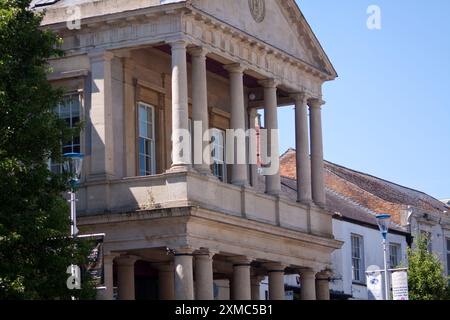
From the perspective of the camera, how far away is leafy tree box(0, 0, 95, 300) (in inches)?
1075

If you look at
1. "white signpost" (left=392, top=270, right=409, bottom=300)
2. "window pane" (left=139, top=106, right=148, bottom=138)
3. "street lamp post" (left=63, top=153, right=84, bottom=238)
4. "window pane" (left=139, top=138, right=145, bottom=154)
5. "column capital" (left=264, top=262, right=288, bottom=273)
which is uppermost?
"window pane" (left=139, top=106, right=148, bottom=138)

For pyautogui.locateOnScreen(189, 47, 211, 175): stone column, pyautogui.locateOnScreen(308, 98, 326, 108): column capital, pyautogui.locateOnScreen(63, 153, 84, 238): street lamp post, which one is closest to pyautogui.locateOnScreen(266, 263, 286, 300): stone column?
pyautogui.locateOnScreen(189, 47, 211, 175): stone column

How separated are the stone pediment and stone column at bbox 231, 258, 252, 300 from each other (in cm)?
719

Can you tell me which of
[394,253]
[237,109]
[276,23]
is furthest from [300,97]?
[394,253]

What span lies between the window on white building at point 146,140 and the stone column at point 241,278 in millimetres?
4037

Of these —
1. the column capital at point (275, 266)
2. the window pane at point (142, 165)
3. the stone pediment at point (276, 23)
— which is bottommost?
the column capital at point (275, 266)

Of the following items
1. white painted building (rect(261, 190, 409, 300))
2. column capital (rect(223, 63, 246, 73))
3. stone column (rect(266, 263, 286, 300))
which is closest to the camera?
column capital (rect(223, 63, 246, 73))

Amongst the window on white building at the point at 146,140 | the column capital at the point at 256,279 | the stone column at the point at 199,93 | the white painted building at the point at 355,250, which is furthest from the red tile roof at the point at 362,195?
the stone column at the point at 199,93

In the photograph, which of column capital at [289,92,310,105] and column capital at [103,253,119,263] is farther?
column capital at [289,92,310,105]

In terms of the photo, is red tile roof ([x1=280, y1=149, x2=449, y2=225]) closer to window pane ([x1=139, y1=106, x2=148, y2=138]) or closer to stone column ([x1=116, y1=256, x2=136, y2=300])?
window pane ([x1=139, y1=106, x2=148, y2=138])

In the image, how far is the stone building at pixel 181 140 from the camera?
119ft

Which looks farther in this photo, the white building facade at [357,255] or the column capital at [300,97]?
the white building facade at [357,255]

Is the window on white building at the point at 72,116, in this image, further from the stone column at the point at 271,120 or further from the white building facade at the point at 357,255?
the white building facade at the point at 357,255

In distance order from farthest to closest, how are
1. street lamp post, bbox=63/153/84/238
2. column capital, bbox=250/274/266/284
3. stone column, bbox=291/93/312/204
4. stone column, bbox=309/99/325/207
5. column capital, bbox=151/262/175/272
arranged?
column capital, bbox=250/274/266/284
stone column, bbox=309/99/325/207
stone column, bbox=291/93/312/204
column capital, bbox=151/262/175/272
street lamp post, bbox=63/153/84/238
